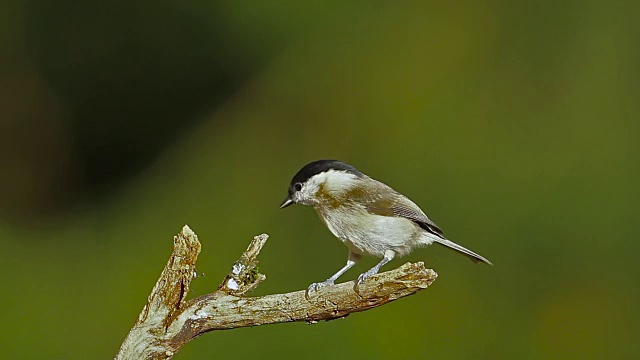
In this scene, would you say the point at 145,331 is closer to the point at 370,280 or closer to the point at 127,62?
the point at 370,280

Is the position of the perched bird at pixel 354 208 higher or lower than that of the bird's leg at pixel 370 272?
higher

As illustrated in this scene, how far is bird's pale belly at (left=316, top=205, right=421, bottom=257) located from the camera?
1.58 m

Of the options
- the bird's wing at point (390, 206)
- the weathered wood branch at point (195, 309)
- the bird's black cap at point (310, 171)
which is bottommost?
the weathered wood branch at point (195, 309)

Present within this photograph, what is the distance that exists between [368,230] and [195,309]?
0.35 metres

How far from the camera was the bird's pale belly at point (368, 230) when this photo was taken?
1.58m

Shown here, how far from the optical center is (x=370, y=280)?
137 centimetres

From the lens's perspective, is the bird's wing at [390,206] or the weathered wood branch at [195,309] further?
the bird's wing at [390,206]

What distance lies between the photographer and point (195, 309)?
1425 mm

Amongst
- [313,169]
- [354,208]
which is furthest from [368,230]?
[313,169]

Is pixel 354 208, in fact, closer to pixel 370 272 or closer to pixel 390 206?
pixel 390 206

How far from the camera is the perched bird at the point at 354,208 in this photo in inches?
62.4

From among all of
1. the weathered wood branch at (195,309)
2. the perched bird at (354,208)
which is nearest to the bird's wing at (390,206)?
the perched bird at (354,208)

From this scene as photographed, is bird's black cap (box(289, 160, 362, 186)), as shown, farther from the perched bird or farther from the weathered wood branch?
the weathered wood branch

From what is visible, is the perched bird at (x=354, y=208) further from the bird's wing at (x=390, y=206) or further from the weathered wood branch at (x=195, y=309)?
the weathered wood branch at (x=195, y=309)
